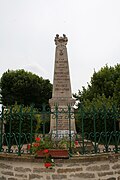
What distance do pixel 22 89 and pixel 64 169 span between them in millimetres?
20150

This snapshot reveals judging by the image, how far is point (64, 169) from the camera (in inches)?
166

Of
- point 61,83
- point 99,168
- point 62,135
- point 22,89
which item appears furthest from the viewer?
point 22,89

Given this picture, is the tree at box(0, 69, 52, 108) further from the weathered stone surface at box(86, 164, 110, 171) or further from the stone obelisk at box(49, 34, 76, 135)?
the weathered stone surface at box(86, 164, 110, 171)

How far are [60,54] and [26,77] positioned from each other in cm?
1519

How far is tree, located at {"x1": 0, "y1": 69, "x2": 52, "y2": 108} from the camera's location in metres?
23.4

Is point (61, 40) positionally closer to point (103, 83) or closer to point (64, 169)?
point (64, 169)

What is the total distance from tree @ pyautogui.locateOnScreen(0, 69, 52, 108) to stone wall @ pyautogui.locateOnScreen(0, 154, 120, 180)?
18.9 meters

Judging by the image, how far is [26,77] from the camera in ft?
80.4

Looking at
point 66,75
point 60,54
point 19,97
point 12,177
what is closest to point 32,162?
point 12,177

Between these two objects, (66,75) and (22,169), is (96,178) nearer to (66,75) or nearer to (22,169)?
(22,169)

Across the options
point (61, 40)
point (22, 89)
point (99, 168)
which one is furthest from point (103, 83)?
point (99, 168)

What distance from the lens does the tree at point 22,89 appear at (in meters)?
23.4

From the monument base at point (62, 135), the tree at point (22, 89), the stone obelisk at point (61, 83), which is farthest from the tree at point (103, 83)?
the monument base at point (62, 135)

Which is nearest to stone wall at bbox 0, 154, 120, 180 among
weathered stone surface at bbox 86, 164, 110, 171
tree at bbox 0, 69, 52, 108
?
weathered stone surface at bbox 86, 164, 110, 171
